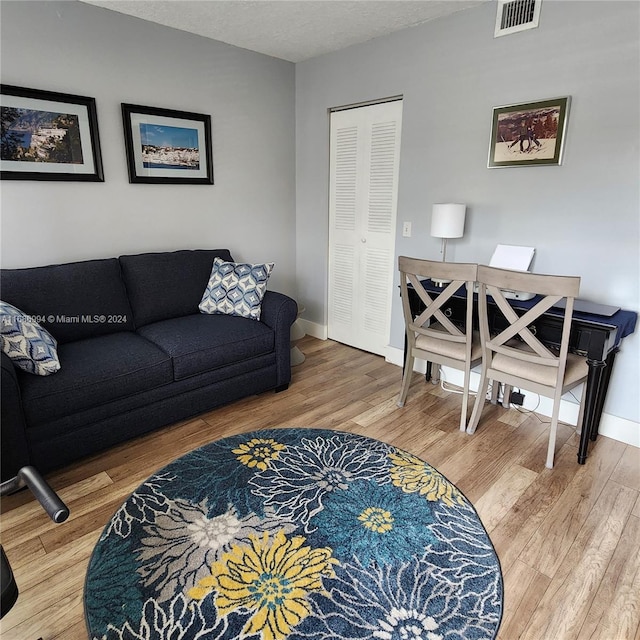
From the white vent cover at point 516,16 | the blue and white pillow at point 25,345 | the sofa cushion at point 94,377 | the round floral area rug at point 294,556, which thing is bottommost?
the round floral area rug at point 294,556

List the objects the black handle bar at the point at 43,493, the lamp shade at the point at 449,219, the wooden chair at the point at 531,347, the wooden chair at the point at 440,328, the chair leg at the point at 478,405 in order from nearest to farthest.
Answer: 1. the black handle bar at the point at 43,493
2. the wooden chair at the point at 531,347
3. the wooden chair at the point at 440,328
4. the chair leg at the point at 478,405
5. the lamp shade at the point at 449,219

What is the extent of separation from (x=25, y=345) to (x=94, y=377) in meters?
0.34

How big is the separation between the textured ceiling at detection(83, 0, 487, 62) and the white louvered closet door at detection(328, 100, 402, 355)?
0.54 m

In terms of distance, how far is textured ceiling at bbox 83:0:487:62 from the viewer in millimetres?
2717

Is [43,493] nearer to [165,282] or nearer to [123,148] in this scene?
[165,282]

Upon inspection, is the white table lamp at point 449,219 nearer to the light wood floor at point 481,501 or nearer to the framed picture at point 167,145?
the light wood floor at point 481,501

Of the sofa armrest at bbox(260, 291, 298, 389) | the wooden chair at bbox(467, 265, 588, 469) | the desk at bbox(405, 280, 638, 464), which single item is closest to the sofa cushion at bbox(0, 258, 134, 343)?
the sofa armrest at bbox(260, 291, 298, 389)

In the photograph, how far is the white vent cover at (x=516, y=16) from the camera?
2.50 meters

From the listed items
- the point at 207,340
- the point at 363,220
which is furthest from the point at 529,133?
the point at 207,340

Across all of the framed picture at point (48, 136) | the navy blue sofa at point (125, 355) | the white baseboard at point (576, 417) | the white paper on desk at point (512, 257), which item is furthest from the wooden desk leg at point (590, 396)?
the framed picture at point (48, 136)

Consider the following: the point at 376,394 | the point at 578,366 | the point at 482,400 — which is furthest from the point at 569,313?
the point at 376,394

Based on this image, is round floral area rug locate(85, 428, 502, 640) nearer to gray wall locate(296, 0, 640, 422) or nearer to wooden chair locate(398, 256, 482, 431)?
wooden chair locate(398, 256, 482, 431)

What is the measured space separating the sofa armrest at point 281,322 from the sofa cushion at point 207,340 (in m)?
0.05

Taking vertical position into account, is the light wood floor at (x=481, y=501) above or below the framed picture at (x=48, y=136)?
below
